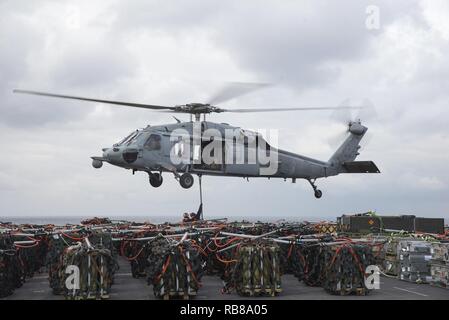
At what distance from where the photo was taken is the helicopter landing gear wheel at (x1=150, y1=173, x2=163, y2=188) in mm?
28156

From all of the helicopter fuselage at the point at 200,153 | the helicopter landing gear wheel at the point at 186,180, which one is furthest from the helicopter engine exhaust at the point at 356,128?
the helicopter landing gear wheel at the point at 186,180

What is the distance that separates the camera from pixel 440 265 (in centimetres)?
1725

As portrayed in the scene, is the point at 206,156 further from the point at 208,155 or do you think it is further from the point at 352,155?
the point at 352,155

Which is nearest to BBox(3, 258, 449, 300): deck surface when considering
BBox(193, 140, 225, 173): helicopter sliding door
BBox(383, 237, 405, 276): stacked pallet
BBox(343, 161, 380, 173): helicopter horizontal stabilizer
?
BBox(383, 237, 405, 276): stacked pallet

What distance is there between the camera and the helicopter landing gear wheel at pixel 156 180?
2816cm

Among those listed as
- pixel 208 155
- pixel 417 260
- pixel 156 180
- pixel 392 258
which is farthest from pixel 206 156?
pixel 417 260

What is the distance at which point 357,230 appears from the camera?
88.8ft

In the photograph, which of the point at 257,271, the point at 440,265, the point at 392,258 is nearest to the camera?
the point at 257,271

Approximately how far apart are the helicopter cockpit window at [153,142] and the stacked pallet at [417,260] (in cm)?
1387

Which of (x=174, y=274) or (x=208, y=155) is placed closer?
(x=174, y=274)

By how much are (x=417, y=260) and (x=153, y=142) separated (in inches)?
577

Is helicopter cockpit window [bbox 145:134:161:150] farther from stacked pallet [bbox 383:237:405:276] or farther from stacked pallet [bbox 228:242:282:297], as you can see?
stacked pallet [bbox 228:242:282:297]
